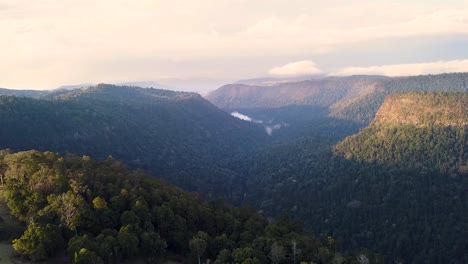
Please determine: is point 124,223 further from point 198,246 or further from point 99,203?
point 198,246

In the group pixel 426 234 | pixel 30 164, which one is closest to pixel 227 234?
pixel 30 164

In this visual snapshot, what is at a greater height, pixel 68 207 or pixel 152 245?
pixel 68 207

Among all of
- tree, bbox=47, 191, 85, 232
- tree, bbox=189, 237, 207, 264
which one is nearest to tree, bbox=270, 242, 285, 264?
tree, bbox=189, 237, 207, 264

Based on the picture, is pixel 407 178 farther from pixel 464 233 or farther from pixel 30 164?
pixel 30 164

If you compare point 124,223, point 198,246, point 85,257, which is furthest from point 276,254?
point 85,257

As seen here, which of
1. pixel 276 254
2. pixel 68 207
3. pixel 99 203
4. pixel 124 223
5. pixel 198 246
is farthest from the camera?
pixel 99 203

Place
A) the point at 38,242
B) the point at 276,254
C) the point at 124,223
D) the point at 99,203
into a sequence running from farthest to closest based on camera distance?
the point at 99,203, the point at 124,223, the point at 276,254, the point at 38,242

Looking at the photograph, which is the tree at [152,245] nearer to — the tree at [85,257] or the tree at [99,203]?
the tree at [85,257]

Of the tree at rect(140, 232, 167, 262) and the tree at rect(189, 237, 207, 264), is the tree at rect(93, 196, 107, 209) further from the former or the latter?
the tree at rect(189, 237, 207, 264)
